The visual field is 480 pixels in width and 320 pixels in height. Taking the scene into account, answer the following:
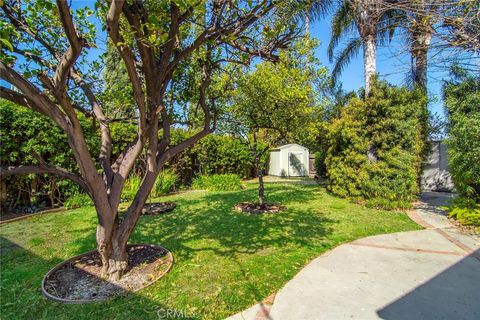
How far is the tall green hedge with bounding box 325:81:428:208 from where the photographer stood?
6922 millimetres

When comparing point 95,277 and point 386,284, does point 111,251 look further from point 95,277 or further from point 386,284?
point 386,284

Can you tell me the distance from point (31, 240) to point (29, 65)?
2.93 metres

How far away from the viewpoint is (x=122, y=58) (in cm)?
237

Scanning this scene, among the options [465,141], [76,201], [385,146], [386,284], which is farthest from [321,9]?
[76,201]

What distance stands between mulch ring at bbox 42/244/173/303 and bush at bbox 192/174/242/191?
7045mm

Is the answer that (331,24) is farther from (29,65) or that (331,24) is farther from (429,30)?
(29,65)

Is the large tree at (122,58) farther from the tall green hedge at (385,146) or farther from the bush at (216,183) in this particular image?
the bush at (216,183)

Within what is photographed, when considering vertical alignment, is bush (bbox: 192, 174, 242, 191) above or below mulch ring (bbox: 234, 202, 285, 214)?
above

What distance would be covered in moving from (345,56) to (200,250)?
12.2 meters

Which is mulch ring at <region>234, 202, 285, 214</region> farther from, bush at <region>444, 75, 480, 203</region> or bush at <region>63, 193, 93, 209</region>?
bush at <region>63, 193, 93, 209</region>

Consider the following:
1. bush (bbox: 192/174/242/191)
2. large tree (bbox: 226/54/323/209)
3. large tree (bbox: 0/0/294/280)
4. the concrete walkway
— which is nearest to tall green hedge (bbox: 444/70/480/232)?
the concrete walkway

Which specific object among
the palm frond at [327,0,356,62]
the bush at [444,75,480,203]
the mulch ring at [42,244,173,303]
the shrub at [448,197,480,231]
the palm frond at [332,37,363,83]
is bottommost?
the mulch ring at [42,244,173,303]

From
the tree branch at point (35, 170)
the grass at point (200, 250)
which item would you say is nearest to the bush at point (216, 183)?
the grass at point (200, 250)

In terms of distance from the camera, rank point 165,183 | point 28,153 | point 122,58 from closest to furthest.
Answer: point 122,58 < point 28,153 < point 165,183
